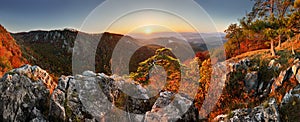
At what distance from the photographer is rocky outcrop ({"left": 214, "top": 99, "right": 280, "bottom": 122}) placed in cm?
1084

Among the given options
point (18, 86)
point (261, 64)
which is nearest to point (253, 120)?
point (261, 64)

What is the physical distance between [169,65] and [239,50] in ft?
151

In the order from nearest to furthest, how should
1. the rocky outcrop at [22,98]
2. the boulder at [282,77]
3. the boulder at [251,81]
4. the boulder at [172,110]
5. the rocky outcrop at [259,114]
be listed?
1. the rocky outcrop at [259,114]
2. the boulder at [172,110]
3. the boulder at [282,77]
4. the rocky outcrop at [22,98]
5. the boulder at [251,81]

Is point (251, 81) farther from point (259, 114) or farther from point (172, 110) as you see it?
point (172, 110)

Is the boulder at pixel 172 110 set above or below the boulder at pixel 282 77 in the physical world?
below

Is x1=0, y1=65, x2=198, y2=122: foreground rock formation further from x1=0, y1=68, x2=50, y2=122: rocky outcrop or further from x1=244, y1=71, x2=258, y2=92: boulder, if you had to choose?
x1=244, y1=71, x2=258, y2=92: boulder

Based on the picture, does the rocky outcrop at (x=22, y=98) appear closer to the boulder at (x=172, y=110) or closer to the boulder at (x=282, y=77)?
the boulder at (x=172, y=110)

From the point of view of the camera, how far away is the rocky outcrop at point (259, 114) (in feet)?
35.6

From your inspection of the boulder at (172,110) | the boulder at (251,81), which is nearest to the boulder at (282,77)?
the boulder at (251,81)

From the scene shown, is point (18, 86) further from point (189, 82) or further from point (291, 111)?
point (291, 111)

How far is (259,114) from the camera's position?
1109 centimetres

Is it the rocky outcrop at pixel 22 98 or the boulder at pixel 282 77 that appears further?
the rocky outcrop at pixel 22 98

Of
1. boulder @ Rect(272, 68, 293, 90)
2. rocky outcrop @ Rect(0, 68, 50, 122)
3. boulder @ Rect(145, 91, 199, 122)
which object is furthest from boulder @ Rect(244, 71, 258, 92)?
rocky outcrop @ Rect(0, 68, 50, 122)

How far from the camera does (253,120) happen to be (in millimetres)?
11031
